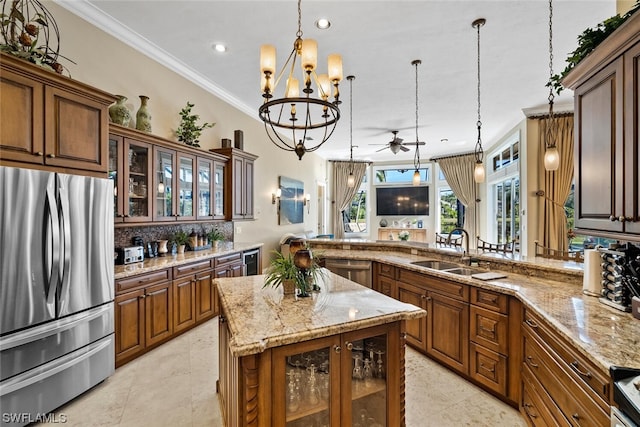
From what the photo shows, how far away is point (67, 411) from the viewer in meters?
2.13

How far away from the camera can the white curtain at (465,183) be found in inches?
322

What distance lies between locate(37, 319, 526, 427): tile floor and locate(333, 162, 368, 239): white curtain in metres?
6.60

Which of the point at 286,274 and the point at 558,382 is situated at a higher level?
the point at 286,274

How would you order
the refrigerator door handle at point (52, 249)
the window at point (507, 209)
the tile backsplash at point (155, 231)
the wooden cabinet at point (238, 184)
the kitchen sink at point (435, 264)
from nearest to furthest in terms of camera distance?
the refrigerator door handle at point (52, 249) → the tile backsplash at point (155, 231) → the kitchen sink at point (435, 264) → the wooden cabinet at point (238, 184) → the window at point (507, 209)

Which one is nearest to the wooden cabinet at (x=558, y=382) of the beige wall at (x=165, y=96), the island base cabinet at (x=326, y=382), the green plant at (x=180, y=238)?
the island base cabinet at (x=326, y=382)

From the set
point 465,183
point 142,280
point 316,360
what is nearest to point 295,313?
point 316,360

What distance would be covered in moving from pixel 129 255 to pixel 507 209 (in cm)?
710

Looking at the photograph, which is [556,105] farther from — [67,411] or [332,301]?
[67,411]

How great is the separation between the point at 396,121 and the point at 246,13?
154 inches

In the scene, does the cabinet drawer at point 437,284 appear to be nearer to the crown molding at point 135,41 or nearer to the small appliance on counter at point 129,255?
the small appliance on counter at point 129,255

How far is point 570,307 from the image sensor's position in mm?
1820

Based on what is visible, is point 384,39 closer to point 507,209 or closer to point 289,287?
point 289,287

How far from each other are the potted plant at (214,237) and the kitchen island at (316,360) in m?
2.74

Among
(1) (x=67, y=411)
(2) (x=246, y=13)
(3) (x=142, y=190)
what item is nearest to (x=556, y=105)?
(2) (x=246, y=13)
